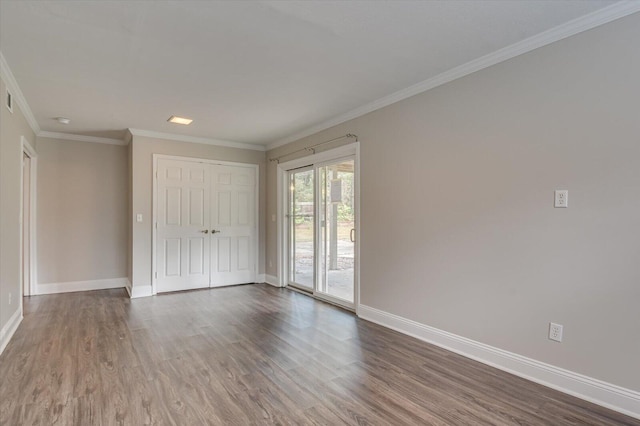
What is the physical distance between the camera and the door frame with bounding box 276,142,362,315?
13.6ft

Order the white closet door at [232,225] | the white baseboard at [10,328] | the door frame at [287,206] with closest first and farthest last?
the white baseboard at [10,328]
the door frame at [287,206]
the white closet door at [232,225]

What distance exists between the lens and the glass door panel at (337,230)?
14.5ft

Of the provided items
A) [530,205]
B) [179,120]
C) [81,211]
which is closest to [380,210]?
[530,205]

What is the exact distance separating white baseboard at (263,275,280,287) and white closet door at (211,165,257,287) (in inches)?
8.6

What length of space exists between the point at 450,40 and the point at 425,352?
2.56 meters

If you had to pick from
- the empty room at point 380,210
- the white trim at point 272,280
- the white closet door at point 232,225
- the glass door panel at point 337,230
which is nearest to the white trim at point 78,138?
the empty room at point 380,210

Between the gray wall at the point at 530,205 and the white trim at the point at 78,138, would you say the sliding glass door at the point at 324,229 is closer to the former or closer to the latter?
the gray wall at the point at 530,205

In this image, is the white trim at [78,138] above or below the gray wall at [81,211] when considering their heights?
above

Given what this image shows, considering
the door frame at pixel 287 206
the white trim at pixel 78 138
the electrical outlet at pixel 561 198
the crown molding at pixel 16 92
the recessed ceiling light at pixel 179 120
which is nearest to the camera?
the electrical outlet at pixel 561 198

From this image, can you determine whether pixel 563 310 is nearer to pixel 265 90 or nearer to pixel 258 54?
pixel 258 54

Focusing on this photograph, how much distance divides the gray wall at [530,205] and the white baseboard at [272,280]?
260 centimetres

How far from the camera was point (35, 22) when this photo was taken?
7.36 feet

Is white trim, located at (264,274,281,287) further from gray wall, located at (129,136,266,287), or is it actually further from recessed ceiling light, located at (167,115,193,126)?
recessed ceiling light, located at (167,115,193,126)

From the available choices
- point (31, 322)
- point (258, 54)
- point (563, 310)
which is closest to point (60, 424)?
point (31, 322)
